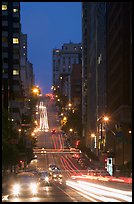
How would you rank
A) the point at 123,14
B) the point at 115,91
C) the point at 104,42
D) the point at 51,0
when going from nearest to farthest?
the point at 51,0, the point at 123,14, the point at 115,91, the point at 104,42

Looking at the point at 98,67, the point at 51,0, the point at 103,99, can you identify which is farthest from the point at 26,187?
the point at 98,67

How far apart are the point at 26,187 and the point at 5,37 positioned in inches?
5608

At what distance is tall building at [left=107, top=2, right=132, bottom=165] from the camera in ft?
342

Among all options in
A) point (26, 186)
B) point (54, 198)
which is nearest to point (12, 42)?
point (26, 186)

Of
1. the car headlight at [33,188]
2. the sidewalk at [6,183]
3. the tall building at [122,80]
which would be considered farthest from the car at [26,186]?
the tall building at [122,80]

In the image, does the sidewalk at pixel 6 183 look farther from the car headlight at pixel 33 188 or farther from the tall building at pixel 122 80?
the tall building at pixel 122 80

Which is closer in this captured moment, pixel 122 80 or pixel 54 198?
pixel 54 198

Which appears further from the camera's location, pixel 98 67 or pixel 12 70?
pixel 12 70

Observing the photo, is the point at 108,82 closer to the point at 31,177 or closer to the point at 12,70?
the point at 12,70

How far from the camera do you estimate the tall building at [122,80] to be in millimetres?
104250

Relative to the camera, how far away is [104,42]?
146m

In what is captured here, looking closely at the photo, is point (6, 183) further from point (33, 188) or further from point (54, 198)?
point (54, 198)

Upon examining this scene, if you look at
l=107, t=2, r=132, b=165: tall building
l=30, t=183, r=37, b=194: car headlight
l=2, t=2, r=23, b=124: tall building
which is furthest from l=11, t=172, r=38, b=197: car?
l=2, t=2, r=23, b=124: tall building

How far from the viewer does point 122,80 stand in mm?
107062
